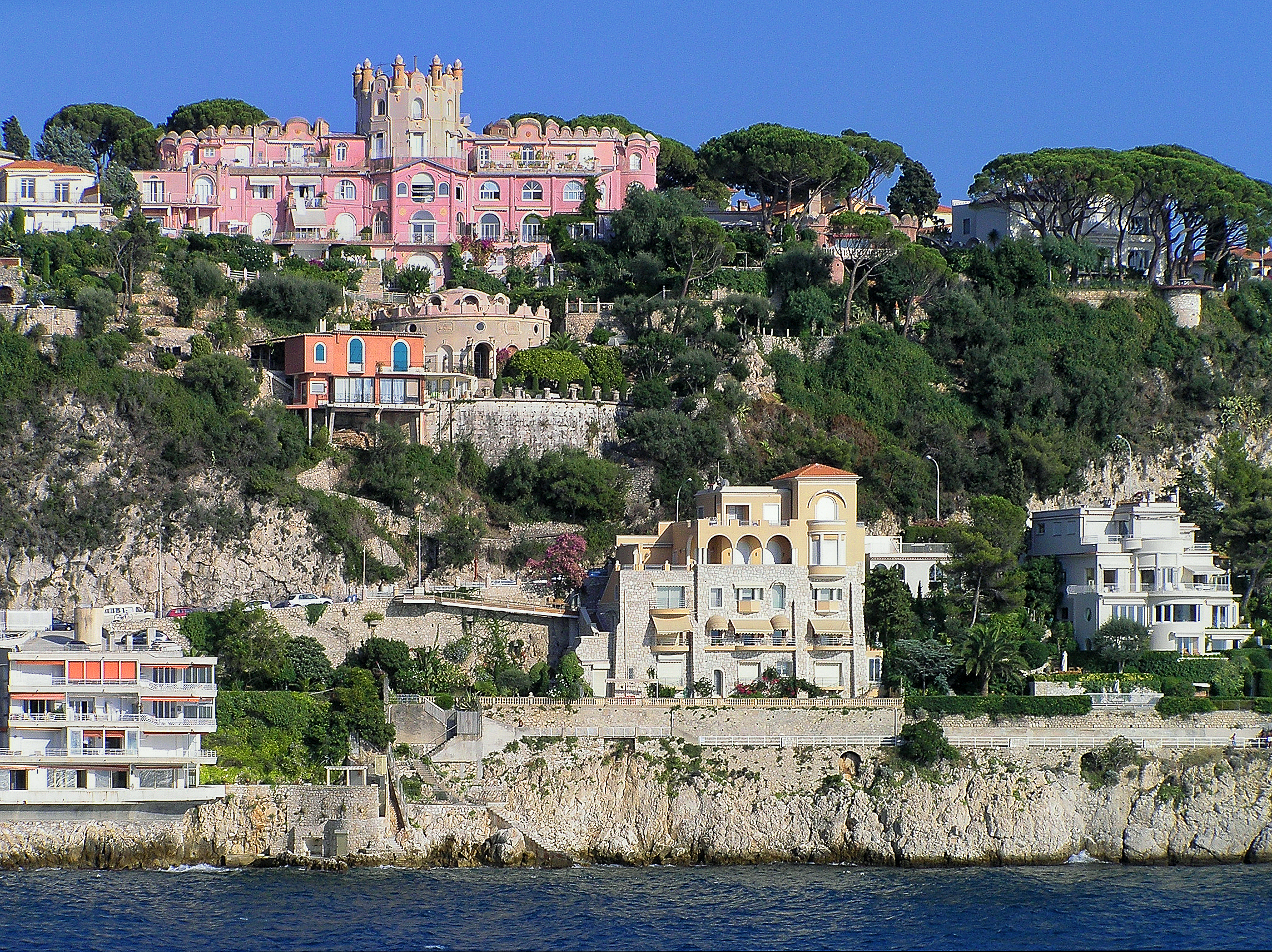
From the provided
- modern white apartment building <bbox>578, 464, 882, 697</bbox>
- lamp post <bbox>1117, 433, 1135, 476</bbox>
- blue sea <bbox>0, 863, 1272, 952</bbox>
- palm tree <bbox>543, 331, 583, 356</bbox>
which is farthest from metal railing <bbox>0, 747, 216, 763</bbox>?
Result: lamp post <bbox>1117, 433, 1135, 476</bbox>

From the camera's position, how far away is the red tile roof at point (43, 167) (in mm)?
92938

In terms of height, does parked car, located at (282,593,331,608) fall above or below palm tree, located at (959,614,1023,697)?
above

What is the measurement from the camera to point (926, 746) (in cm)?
6184

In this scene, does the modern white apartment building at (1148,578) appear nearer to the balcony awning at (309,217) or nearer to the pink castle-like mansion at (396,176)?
the pink castle-like mansion at (396,176)

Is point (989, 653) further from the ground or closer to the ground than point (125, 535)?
closer to the ground

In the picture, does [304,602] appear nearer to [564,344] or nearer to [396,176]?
[564,344]

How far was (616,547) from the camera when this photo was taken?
72.3 metres

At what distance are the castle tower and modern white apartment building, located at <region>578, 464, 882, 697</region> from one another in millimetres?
31925

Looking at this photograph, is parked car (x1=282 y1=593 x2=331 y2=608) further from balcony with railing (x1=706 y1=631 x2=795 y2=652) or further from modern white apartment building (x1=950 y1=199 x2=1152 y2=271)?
modern white apartment building (x1=950 y1=199 x2=1152 y2=271)

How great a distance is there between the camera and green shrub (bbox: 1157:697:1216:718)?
6406cm

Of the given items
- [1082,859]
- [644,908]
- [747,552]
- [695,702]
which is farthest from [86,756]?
[1082,859]

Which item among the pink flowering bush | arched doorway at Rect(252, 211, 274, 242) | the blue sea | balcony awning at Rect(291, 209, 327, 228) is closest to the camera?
the blue sea

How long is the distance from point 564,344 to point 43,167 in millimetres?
25387

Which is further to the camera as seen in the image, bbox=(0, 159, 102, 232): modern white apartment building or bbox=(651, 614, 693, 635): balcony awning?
bbox=(0, 159, 102, 232): modern white apartment building
